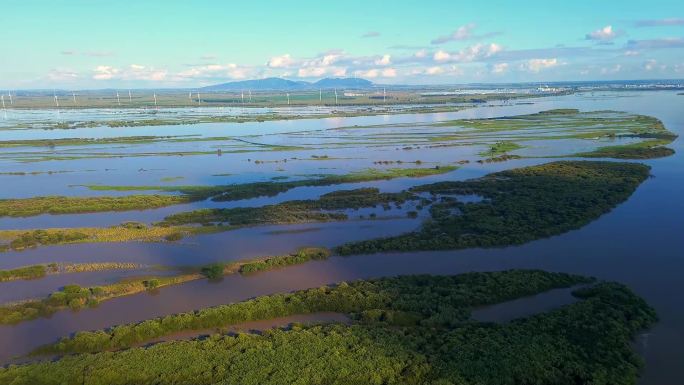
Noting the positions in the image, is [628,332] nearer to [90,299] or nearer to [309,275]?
[309,275]

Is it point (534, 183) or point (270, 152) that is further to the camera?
point (270, 152)

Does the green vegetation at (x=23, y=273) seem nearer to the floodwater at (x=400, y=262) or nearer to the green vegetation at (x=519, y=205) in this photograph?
the floodwater at (x=400, y=262)

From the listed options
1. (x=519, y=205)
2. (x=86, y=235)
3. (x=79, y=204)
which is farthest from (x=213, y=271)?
(x=519, y=205)

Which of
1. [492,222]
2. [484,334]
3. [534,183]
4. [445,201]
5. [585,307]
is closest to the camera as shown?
[484,334]

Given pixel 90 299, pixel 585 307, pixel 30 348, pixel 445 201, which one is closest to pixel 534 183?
pixel 445 201

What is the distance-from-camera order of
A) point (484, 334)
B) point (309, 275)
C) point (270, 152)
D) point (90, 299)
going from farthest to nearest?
point (270, 152), point (309, 275), point (90, 299), point (484, 334)

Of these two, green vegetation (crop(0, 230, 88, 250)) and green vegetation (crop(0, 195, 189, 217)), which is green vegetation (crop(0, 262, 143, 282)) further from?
green vegetation (crop(0, 195, 189, 217))
